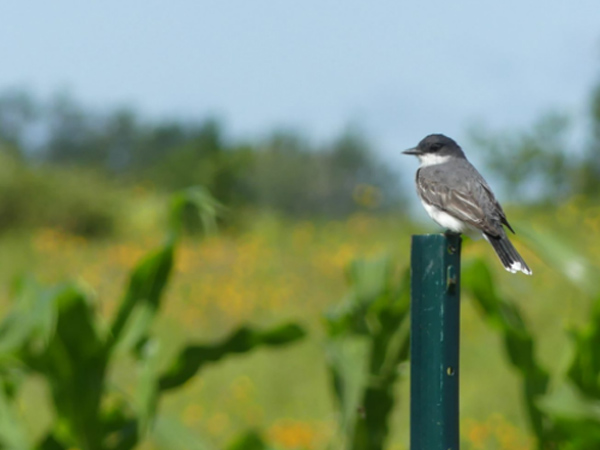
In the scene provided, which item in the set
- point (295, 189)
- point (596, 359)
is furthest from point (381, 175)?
point (596, 359)

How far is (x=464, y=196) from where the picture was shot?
11.2 feet

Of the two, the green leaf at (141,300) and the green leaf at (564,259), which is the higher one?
the green leaf at (564,259)

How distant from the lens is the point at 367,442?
11.1ft

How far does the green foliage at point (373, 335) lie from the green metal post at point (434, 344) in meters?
1.29

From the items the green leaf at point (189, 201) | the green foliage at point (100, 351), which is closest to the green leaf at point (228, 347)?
the green foliage at point (100, 351)

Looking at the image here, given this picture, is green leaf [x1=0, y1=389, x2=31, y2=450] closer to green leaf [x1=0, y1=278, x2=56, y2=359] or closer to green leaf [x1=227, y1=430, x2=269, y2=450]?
green leaf [x1=0, y1=278, x2=56, y2=359]

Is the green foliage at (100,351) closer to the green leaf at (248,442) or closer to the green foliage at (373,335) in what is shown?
the green leaf at (248,442)

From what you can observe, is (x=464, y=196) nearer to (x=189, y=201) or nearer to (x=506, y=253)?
(x=506, y=253)

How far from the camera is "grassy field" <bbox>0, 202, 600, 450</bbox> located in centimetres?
675

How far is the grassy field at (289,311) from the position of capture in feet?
22.1

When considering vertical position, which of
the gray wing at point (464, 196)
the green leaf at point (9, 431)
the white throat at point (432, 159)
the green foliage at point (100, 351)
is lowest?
the green leaf at point (9, 431)

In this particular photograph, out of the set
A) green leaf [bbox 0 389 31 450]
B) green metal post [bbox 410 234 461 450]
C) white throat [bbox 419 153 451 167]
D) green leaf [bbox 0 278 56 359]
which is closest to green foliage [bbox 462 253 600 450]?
white throat [bbox 419 153 451 167]

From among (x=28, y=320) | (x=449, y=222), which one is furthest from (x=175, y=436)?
(x=449, y=222)

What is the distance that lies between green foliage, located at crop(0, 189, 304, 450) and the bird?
78 centimetres
